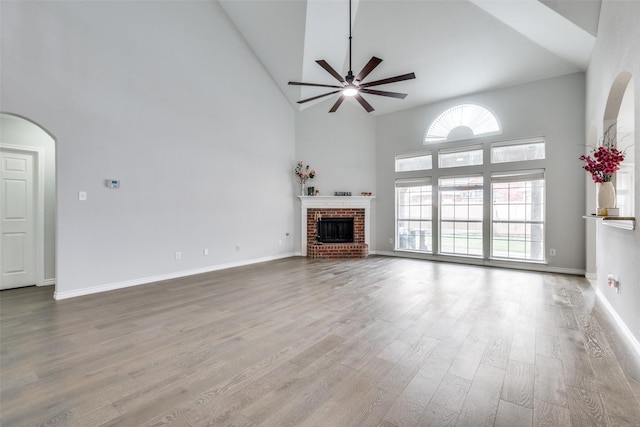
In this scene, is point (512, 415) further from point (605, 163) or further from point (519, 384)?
point (605, 163)

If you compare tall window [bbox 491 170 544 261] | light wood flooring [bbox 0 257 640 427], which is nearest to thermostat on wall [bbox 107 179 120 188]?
light wood flooring [bbox 0 257 640 427]

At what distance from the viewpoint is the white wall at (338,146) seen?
738 cm

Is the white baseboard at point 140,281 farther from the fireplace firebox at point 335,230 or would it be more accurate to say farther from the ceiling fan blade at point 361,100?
the ceiling fan blade at point 361,100

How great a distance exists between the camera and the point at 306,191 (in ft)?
24.3

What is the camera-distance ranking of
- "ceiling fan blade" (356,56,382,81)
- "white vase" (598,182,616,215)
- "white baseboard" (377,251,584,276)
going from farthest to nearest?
"white baseboard" (377,251,584,276) → "ceiling fan blade" (356,56,382,81) → "white vase" (598,182,616,215)

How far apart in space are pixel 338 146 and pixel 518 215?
4.25 m

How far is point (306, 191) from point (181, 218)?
3.19 metres

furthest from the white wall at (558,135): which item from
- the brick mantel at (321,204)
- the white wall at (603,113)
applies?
the brick mantel at (321,204)

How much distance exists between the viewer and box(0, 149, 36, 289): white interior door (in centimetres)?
430

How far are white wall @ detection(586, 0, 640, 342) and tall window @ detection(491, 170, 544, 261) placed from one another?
1417mm

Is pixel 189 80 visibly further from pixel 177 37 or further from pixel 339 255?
pixel 339 255

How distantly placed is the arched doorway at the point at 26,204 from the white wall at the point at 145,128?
3.76ft

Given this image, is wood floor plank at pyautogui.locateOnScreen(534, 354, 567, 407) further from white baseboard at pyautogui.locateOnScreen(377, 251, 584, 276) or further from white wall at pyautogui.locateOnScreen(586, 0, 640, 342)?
white baseboard at pyautogui.locateOnScreen(377, 251, 584, 276)

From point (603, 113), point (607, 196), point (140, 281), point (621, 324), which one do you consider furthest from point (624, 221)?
point (140, 281)
